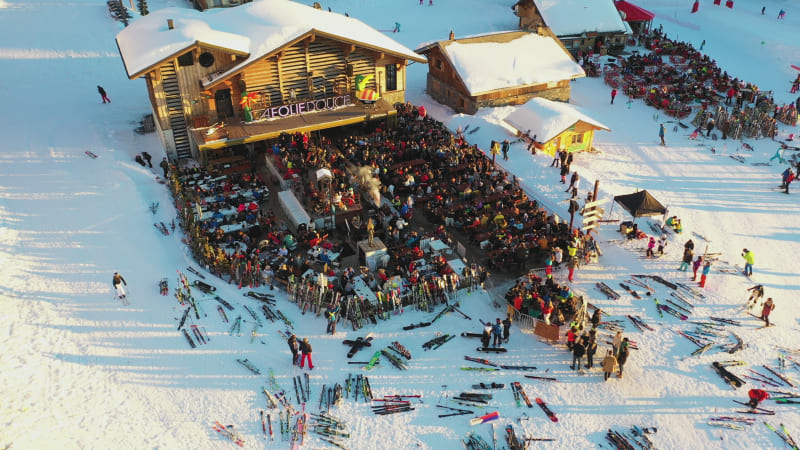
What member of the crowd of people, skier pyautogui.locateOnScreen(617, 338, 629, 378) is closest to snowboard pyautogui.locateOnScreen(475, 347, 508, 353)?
skier pyautogui.locateOnScreen(617, 338, 629, 378)

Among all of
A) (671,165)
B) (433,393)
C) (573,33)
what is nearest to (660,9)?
(573,33)

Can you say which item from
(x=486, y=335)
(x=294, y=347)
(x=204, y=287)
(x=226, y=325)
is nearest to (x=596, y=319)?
(x=486, y=335)

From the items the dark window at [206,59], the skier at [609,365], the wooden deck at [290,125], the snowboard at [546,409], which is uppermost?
the dark window at [206,59]

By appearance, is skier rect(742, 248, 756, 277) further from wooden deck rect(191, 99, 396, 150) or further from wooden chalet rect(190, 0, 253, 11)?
wooden chalet rect(190, 0, 253, 11)

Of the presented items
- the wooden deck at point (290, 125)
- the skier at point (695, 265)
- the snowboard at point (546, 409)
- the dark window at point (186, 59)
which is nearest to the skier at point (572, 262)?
the skier at point (695, 265)

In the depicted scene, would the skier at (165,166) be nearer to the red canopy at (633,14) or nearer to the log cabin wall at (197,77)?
the log cabin wall at (197,77)
